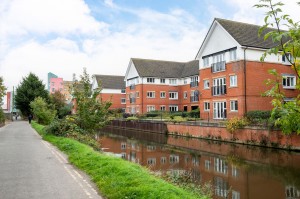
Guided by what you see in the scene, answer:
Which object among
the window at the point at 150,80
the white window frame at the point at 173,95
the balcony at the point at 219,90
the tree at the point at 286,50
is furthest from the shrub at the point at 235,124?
the white window frame at the point at 173,95

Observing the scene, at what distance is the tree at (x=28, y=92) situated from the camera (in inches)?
2387

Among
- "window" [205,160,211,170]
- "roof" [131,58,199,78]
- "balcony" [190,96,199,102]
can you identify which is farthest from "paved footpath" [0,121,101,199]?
"roof" [131,58,199,78]

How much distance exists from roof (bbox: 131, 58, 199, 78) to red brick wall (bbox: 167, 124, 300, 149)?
2277 centimetres

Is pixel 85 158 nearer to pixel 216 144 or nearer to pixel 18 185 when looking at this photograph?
pixel 18 185

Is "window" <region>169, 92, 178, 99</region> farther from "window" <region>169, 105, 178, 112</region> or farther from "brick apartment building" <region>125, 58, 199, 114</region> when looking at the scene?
"window" <region>169, 105, 178, 112</region>

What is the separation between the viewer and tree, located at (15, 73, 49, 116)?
60.6 m

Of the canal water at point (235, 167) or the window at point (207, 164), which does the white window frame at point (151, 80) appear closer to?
the canal water at point (235, 167)

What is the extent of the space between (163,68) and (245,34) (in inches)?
1005

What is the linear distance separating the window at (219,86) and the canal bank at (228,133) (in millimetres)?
5606

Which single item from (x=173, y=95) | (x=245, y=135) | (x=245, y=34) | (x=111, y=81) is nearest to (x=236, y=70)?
(x=245, y=34)

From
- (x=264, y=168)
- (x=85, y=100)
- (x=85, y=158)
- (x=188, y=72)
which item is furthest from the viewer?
(x=188, y=72)

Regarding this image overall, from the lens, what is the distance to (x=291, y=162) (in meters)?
16.4

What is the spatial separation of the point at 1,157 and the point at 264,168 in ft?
40.9

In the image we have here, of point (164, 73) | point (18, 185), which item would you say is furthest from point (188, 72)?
point (18, 185)
